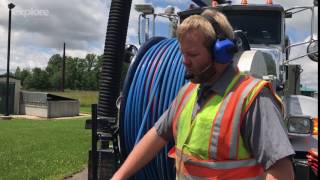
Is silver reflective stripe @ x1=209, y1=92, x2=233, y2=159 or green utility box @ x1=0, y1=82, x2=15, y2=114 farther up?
silver reflective stripe @ x1=209, y1=92, x2=233, y2=159

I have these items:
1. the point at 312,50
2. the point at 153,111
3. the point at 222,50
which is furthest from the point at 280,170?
the point at 312,50

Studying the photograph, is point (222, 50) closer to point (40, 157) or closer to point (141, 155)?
point (141, 155)

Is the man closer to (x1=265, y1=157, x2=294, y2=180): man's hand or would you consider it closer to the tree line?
(x1=265, y1=157, x2=294, y2=180): man's hand

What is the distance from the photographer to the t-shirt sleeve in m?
2.23

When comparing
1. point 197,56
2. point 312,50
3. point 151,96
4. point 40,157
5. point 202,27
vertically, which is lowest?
point 40,157

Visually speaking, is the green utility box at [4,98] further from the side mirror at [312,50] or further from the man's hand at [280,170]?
the man's hand at [280,170]

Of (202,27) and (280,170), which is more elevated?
(202,27)

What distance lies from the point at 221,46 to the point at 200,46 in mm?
105

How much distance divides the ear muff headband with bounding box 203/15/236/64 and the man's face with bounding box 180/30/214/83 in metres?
0.04

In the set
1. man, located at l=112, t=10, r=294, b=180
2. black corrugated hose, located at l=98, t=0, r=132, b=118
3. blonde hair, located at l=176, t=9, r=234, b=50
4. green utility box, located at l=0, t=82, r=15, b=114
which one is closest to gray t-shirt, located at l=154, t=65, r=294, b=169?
man, located at l=112, t=10, r=294, b=180

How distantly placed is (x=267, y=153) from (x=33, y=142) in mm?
13490

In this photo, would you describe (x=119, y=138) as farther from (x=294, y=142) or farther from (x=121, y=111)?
(x=294, y=142)

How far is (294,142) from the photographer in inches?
200

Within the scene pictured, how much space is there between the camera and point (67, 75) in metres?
121
